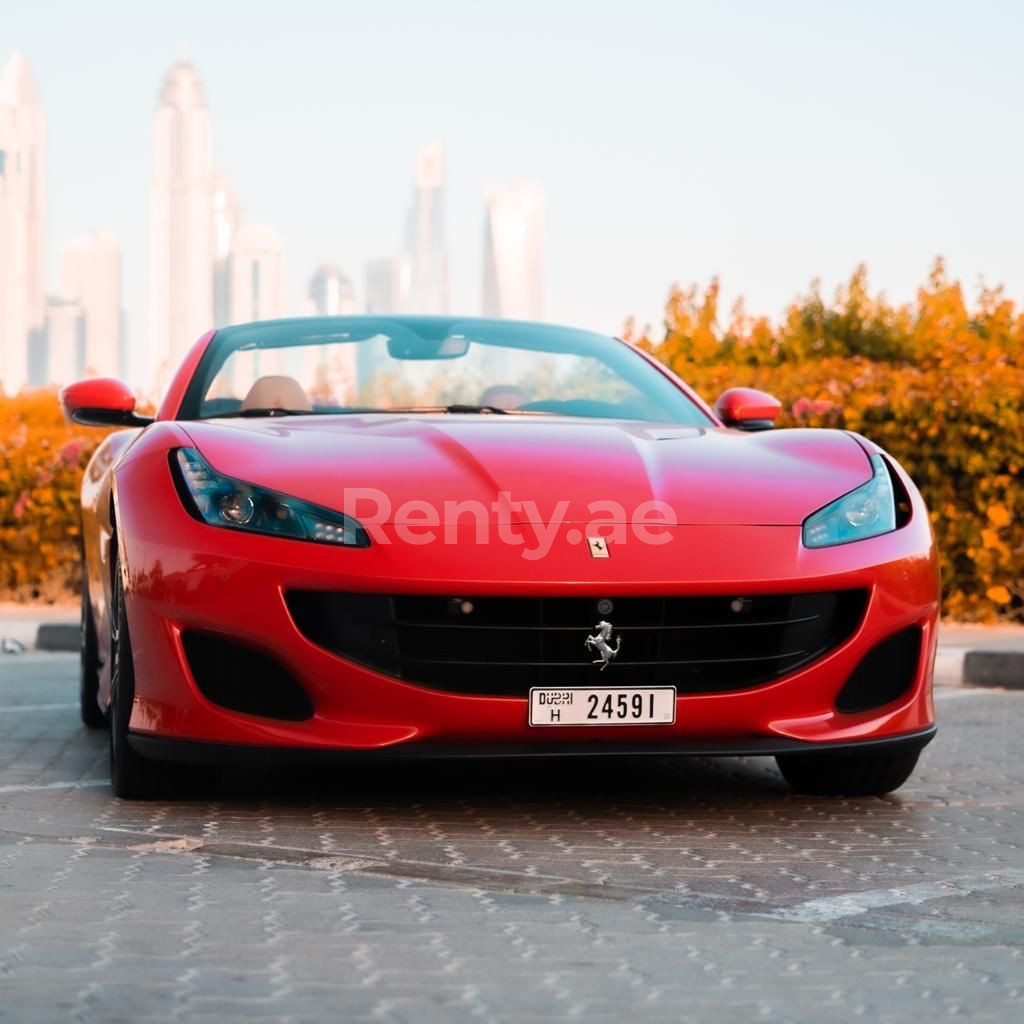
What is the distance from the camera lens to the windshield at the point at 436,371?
620cm

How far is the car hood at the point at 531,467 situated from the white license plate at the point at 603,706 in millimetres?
424

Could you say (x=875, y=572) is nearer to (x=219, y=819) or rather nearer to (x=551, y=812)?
(x=551, y=812)

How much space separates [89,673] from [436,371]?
1753 mm

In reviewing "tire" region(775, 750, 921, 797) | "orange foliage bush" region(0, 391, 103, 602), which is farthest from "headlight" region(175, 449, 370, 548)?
"orange foliage bush" region(0, 391, 103, 602)

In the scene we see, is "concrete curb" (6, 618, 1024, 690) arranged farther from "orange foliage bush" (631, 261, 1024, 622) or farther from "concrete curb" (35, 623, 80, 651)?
"concrete curb" (35, 623, 80, 651)

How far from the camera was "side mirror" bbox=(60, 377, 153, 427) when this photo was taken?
20.6 feet

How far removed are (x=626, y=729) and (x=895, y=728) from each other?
2.60 ft

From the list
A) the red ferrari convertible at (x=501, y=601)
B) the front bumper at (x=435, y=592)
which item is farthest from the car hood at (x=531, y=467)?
the front bumper at (x=435, y=592)

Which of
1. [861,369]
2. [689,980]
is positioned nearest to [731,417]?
[689,980]

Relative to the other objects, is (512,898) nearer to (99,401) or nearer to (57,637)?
(99,401)

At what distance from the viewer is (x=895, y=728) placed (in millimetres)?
5082

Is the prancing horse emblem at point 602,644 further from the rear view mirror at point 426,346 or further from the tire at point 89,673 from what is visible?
the tire at point 89,673

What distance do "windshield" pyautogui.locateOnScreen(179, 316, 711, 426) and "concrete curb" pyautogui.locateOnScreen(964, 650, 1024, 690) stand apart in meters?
3.52

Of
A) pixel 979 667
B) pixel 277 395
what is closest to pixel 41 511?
pixel 979 667
